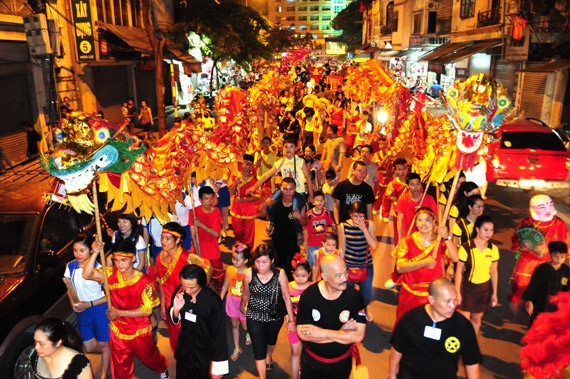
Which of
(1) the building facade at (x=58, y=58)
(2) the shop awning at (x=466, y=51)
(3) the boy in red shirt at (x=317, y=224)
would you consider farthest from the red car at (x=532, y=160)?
(2) the shop awning at (x=466, y=51)

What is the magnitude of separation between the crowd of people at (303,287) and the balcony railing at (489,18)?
18528mm

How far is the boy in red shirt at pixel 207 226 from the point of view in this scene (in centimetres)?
646

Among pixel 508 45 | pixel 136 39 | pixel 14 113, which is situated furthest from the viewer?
pixel 136 39

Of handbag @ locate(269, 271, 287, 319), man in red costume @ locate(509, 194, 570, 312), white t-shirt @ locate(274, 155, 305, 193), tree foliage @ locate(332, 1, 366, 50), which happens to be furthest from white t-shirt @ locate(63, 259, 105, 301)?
tree foliage @ locate(332, 1, 366, 50)

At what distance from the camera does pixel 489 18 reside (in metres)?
23.5

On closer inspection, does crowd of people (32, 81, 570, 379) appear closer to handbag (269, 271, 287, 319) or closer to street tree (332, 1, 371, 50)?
handbag (269, 271, 287, 319)

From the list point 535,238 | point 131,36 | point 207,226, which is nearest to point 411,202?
point 535,238

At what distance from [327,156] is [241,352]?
19.5 ft

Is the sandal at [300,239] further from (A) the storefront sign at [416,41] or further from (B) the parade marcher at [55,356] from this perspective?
(A) the storefront sign at [416,41]

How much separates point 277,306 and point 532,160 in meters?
9.20

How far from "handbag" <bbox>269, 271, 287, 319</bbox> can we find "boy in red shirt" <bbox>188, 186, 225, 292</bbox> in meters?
1.92

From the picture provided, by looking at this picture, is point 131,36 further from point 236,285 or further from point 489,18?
point 236,285

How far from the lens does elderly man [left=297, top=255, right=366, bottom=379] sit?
3.79 metres

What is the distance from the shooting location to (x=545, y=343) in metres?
2.94
